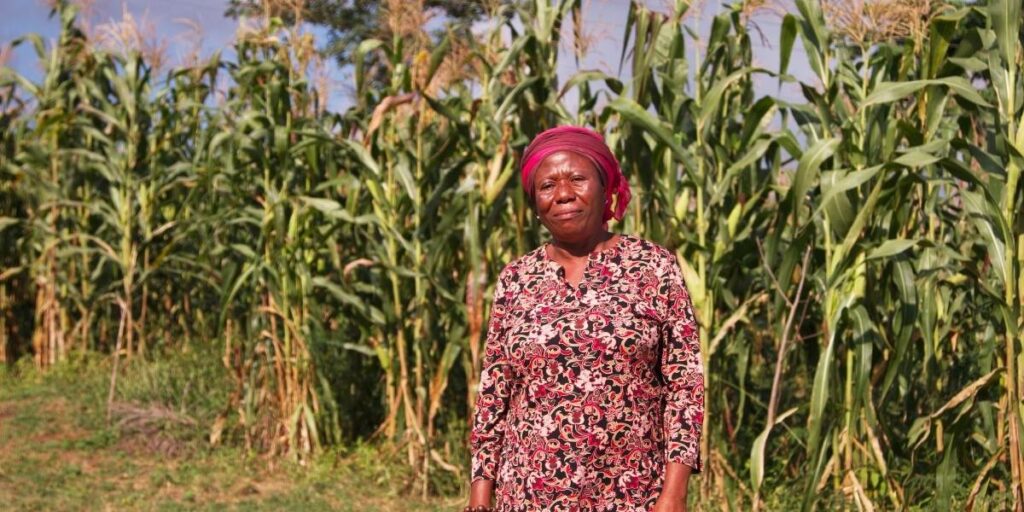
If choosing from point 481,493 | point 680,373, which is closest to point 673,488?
point 680,373

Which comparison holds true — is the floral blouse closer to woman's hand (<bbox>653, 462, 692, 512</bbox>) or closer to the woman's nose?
woman's hand (<bbox>653, 462, 692, 512</bbox>)

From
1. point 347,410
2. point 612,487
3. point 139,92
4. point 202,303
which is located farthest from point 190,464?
point 612,487

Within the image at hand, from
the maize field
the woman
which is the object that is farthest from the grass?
the woman

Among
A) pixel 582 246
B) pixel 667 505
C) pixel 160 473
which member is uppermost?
pixel 582 246

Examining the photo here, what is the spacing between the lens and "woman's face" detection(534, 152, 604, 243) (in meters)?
2.60

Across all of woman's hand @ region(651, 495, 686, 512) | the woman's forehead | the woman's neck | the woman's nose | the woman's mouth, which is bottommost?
woman's hand @ region(651, 495, 686, 512)

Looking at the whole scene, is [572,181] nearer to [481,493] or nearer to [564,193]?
[564,193]

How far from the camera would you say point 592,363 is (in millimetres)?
2506

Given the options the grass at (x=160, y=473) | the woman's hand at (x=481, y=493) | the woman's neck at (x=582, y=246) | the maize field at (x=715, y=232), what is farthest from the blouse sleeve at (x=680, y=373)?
the grass at (x=160, y=473)

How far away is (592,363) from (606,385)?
56mm

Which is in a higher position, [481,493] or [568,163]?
[568,163]

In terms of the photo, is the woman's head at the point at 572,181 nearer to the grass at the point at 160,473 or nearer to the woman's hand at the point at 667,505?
the woman's hand at the point at 667,505

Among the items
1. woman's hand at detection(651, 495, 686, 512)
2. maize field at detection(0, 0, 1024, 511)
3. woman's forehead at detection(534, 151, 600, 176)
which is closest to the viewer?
woman's hand at detection(651, 495, 686, 512)

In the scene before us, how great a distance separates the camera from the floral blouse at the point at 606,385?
8.23 ft
